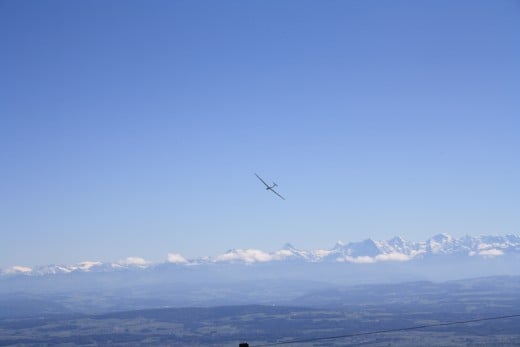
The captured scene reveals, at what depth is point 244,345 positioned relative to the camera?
2588cm

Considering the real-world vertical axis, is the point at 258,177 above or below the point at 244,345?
above

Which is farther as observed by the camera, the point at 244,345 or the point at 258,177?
the point at 258,177

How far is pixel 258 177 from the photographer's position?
6219cm

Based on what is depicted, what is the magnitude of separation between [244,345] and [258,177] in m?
37.3
